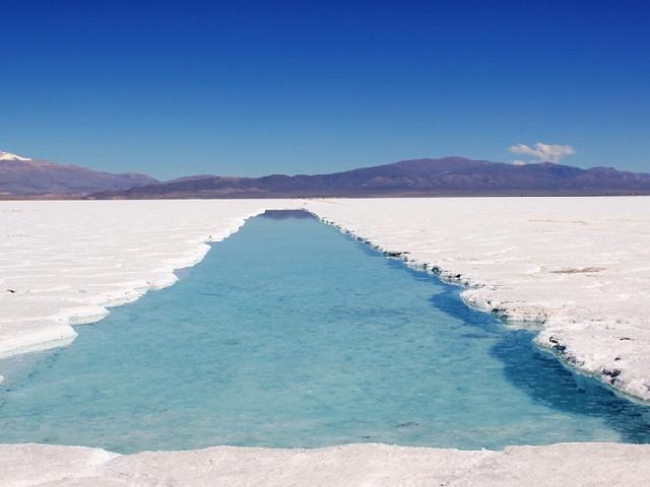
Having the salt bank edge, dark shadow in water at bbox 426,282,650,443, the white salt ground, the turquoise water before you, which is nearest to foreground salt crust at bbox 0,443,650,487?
the white salt ground

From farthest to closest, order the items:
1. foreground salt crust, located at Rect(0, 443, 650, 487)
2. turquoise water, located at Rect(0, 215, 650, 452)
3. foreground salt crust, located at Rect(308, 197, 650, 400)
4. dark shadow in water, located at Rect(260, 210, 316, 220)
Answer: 1. dark shadow in water, located at Rect(260, 210, 316, 220)
2. foreground salt crust, located at Rect(308, 197, 650, 400)
3. turquoise water, located at Rect(0, 215, 650, 452)
4. foreground salt crust, located at Rect(0, 443, 650, 487)

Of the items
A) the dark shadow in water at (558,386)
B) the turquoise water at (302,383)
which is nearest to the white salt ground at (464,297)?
the dark shadow in water at (558,386)

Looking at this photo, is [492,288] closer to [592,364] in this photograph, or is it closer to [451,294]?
[451,294]

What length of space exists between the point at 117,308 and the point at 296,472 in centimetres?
441

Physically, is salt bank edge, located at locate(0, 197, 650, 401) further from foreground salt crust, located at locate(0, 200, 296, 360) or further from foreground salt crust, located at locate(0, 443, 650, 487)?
foreground salt crust, located at locate(0, 443, 650, 487)

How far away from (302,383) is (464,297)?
3044 mm

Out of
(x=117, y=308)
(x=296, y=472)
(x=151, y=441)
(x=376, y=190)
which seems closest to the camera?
(x=296, y=472)

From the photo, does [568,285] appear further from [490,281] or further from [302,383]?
A: [302,383]

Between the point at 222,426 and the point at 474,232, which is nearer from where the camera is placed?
the point at 222,426

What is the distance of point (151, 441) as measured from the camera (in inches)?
131

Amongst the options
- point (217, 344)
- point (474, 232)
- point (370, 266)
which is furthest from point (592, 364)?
point (474, 232)

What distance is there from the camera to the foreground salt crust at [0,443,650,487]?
2.64m

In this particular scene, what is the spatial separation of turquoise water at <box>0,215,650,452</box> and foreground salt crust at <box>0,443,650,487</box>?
32 centimetres

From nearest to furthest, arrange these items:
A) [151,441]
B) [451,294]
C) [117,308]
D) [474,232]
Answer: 1. [151,441]
2. [117,308]
3. [451,294]
4. [474,232]
